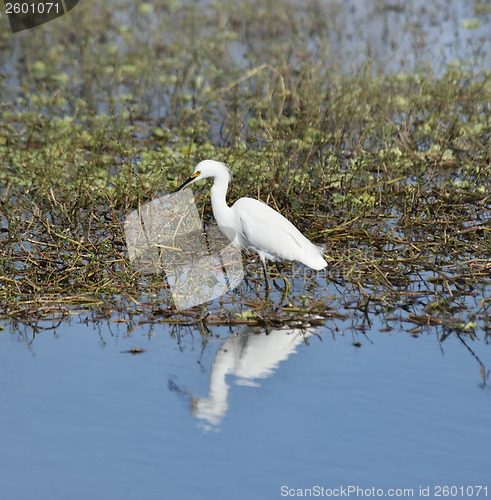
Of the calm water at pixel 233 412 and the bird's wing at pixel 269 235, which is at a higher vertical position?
the bird's wing at pixel 269 235

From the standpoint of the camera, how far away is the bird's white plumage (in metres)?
6.43

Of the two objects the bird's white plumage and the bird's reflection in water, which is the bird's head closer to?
the bird's white plumage

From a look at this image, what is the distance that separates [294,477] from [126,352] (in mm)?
1604

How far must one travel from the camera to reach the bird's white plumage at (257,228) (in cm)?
643

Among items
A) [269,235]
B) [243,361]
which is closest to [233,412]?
[243,361]

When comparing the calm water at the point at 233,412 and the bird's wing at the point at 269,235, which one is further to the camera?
the bird's wing at the point at 269,235

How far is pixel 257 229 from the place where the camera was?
6.46 metres

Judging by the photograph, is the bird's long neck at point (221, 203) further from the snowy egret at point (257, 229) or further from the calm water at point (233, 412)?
the calm water at point (233, 412)

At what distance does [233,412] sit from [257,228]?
2.05 metres

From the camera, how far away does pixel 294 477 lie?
158 inches

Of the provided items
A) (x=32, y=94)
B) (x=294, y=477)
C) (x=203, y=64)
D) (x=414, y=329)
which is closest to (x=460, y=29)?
(x=203, y=64)

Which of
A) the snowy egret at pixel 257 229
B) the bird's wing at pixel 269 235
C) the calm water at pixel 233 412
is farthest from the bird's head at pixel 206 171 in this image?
the calm water at pixel 233 412

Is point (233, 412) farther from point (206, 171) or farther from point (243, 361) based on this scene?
point (206, 171)

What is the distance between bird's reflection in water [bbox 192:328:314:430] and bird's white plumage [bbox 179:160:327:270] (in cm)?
91
